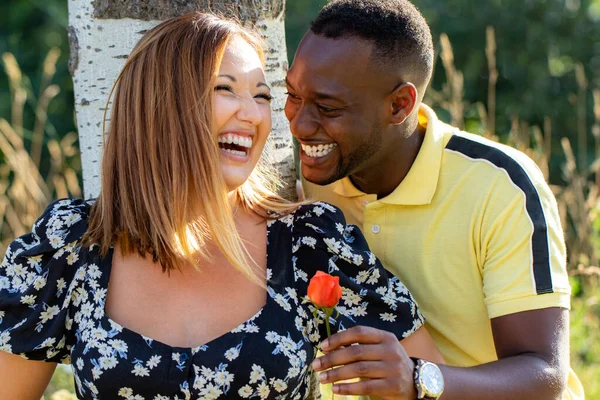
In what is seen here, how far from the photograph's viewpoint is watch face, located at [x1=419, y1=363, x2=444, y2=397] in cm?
196

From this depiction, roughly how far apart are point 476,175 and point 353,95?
0.42 metres

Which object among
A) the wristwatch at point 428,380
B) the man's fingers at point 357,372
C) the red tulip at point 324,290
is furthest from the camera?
the wristwatch at point 428,380

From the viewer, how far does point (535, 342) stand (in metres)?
2.26

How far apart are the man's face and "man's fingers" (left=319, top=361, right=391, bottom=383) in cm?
78

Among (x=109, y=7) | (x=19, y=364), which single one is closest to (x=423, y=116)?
(x=109, y=7)

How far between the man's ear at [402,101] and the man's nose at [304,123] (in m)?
0.25

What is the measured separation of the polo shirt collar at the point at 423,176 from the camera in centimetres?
250

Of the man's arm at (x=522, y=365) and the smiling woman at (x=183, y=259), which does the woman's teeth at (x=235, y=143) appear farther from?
the man's arm at (x=522, y=365)

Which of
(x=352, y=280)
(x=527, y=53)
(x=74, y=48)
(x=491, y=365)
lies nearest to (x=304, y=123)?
(x=352, y=280)

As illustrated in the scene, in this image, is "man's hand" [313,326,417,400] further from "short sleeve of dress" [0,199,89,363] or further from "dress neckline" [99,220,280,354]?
"short sleeve of dress" [0,199,89,363]

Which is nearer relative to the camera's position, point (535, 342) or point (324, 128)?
point (535, 342)

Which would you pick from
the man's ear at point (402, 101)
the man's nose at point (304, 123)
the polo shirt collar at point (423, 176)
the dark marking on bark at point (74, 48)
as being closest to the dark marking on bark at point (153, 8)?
the dark marking on bark at point (74, 48)

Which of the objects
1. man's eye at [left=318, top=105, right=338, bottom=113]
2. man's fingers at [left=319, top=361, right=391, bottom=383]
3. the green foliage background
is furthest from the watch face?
the green foliage background

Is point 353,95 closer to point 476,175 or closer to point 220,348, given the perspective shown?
point 476,175
